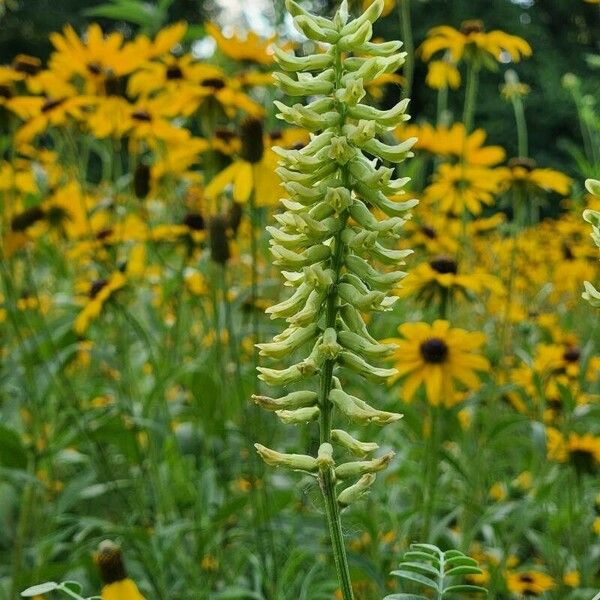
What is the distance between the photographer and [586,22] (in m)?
17.7

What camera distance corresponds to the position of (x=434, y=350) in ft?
7.01

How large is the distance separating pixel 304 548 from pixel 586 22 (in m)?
17.4

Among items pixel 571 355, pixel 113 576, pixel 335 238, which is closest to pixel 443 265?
pixel 571 355

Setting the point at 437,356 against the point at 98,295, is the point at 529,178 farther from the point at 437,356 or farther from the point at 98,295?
the point at 98,295

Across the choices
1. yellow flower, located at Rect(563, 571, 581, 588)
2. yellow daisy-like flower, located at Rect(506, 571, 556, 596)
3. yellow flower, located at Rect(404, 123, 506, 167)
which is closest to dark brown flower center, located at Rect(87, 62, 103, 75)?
yellow flower, located at Rect(404, 123, 506, 167)

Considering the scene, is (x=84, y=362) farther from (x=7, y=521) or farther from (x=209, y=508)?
(x=209, y=508)

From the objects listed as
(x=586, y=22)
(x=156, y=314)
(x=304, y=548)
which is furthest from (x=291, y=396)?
(x=586, y=22)

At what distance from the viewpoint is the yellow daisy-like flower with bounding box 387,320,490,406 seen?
83.6 inches

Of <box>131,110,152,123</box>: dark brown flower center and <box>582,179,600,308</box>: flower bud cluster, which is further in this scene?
<box>131,110,152,123</box>: dark brown flower center

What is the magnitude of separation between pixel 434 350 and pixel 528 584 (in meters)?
0.53

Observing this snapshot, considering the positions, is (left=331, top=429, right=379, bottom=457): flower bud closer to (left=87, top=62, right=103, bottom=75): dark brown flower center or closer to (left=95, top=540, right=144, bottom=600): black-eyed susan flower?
(left=95, top=540, right=144, bottom=600): black-eyed susan flower

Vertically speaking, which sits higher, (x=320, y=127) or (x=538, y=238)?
(x=320, y=127)

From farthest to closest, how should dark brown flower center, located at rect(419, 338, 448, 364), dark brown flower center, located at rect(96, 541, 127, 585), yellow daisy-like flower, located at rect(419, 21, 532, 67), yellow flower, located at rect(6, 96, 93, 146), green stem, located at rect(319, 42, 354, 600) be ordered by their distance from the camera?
yellow daisy-like flower, located at rect(419, 21, 532, 67), yellow flower, located at rect(6, 96, 93, 146), dark brown flower center, located at rect(419, 338, 448, 364), dark brown flower center, located at rect(96, 541, 127, 585), green stem, located at rect(319, 42, 354, 600)

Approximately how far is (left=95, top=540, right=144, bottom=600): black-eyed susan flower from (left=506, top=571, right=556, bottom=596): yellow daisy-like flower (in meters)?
1.12
